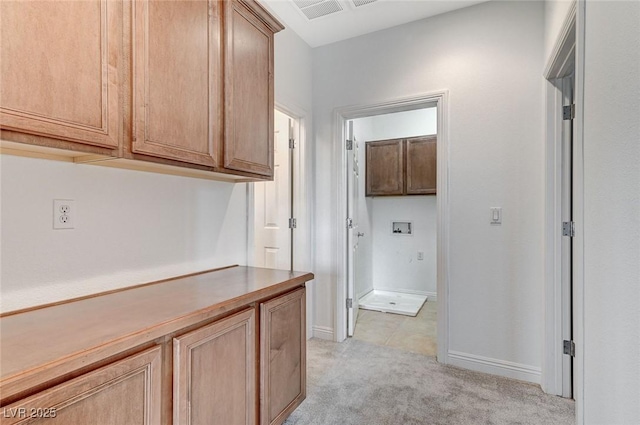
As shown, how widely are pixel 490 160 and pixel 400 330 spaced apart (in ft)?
6.13

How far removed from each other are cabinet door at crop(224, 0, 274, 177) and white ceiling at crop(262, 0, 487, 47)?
0.66 metres

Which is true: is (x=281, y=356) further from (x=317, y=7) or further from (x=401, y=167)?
(x=401, y=167)

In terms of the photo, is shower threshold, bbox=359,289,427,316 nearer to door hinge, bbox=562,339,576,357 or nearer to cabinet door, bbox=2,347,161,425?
door hinge, bbox=562,339,576,357

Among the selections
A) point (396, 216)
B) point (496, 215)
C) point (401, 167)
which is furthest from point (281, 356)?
point (396, 216)

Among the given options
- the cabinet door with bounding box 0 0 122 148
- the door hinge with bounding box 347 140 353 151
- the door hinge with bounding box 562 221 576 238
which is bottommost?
the door hinge with bounding box 562 221 576 238

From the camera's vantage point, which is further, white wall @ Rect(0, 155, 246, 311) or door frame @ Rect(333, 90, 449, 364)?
door frame @ Rect(333, 90, 449, 364)

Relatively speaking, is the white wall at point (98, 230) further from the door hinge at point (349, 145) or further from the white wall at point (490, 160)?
the white wall at point (490, 160)

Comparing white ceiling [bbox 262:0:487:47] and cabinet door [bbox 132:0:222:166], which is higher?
white ceiling [bbox 262:0:487:47]

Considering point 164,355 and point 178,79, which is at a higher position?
point 178,79

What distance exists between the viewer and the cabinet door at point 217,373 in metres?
1.07

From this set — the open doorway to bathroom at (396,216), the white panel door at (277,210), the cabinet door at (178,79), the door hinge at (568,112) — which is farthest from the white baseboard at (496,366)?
the cabinet door at (178,79)

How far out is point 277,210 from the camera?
3016 millimetres

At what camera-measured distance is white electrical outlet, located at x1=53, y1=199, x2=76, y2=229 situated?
121cm

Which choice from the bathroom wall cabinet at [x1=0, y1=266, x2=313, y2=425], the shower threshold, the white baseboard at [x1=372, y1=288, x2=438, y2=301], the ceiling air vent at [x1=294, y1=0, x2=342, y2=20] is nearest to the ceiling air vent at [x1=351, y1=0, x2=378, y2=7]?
the ceiling air vent at [x1=294, y1=0, x2=342, y2=20]
